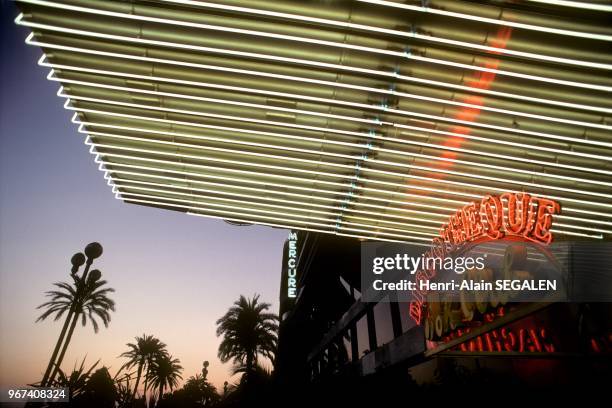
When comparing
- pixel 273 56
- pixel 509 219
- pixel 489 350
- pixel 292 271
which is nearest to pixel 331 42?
pixel 273 56

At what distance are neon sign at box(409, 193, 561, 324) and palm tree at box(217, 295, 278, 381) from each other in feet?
118

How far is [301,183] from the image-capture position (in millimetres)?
7699

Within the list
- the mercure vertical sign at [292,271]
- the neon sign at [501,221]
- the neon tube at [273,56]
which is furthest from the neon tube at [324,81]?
the mercure vertical sign at [292,271]

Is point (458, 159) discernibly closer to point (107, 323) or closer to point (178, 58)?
point (178, 58)

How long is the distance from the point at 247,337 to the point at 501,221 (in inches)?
1499

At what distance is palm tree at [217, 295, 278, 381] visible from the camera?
40.9m

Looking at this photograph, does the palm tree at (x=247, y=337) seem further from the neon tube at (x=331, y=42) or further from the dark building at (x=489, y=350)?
the neon tube at (x=331, y=42)

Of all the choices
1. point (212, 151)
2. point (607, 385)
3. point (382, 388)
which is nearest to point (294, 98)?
point (212, 151)

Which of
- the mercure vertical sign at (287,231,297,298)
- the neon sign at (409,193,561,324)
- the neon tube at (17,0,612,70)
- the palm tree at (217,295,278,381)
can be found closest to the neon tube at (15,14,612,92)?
the neon tube at (17,0,612,70)

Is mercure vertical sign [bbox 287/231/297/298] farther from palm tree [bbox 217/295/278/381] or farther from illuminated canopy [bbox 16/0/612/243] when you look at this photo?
illuminated canopy [bbox 16/0/612/243]

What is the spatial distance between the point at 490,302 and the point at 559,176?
2457 mm

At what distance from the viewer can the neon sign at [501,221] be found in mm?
6297

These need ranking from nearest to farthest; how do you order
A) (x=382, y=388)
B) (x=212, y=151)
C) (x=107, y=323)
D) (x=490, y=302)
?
(x=490, y=302) < (x=212, y=151) < (x=382, y=388) < (x=107, y=323)

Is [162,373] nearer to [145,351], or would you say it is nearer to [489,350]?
[145,351]
